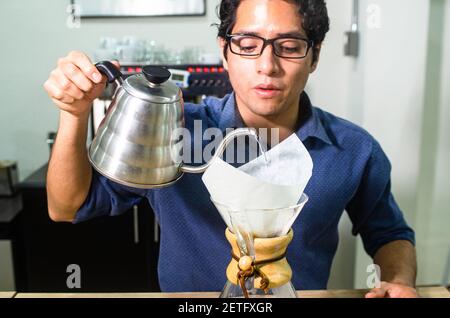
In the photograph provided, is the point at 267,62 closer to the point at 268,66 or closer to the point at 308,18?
the point at 268,66

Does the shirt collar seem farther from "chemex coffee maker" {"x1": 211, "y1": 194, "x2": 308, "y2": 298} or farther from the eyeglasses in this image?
"chemex coffee maker" {"x1": 211, "y1": 194, "x2": 308, "y2": 298}

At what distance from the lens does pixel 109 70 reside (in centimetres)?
78

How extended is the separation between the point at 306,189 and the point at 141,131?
0.61 metres

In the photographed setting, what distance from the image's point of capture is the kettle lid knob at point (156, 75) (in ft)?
2.48

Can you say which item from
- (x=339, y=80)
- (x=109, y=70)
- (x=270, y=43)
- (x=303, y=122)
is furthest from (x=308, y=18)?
(x=339, y=80)

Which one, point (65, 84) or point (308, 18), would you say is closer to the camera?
point (65, 84)

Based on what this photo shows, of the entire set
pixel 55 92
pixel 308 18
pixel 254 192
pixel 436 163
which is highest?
pixel 308 18

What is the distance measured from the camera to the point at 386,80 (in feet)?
6.50

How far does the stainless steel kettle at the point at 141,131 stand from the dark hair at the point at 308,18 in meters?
0.44

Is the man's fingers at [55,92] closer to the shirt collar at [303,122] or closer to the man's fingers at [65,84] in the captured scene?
the man's fingers at [65,84]

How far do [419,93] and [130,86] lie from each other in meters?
1.55

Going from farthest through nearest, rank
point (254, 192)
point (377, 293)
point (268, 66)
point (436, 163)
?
point (436, 163)
point (268, 66)
point (377, 293)
point (254, 192)
